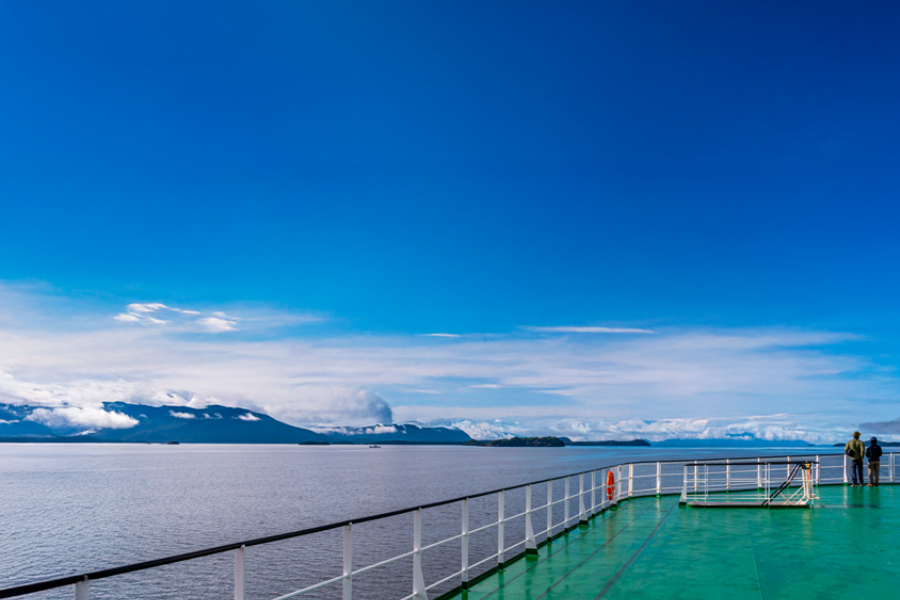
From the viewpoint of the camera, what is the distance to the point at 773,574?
9.96m

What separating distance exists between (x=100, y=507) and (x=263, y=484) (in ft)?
86.7

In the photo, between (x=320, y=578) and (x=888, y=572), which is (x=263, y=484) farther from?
(x=888, y=572)

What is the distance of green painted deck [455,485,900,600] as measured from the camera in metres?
9.07

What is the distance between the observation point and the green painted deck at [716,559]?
9.07 metres

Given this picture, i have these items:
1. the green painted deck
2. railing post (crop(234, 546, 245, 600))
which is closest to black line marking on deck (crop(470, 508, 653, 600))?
the green painted deck

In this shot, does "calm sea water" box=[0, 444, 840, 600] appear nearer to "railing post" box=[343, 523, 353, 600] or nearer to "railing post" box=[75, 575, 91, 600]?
"railing post" box=[343, 523, 353, 600]

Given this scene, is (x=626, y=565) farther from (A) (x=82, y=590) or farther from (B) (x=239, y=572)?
(A) (x=82, y=590)

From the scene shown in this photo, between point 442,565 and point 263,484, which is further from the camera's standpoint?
point 263,484

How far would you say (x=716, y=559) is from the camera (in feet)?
36.3

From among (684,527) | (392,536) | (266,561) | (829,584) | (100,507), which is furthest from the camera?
(100,507)

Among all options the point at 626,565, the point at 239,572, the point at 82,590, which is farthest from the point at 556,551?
the point at 82,590

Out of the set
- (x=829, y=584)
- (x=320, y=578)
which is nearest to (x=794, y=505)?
(x=829, y=584)

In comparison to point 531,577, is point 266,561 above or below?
below

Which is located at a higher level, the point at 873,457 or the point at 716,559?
the point at 873,457
